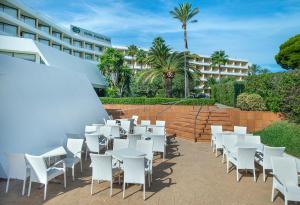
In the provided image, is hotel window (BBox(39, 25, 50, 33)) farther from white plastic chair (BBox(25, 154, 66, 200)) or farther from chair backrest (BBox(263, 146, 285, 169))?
chair backrest (BBox(263, 146, 285, 169))

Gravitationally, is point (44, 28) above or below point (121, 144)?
above

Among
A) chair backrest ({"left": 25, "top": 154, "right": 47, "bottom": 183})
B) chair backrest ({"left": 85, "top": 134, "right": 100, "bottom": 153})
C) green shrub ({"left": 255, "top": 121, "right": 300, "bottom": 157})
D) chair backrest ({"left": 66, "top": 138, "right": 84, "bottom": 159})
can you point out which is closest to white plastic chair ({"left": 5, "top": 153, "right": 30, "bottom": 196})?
chair backrest ({"left": 25, "top": 154, "right": 47, "bottom": 183})

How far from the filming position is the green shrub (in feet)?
38.1

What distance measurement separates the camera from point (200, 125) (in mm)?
17062

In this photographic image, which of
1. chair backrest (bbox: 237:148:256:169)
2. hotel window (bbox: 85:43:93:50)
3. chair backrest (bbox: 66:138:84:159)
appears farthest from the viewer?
hotel window (bbox: 85:43:93:50)

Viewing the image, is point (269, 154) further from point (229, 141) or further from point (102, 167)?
point (102, 167)

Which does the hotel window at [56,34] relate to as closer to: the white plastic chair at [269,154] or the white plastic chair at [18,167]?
the white plastic chair at [18,167]

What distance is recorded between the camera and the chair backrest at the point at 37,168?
680 centimetres

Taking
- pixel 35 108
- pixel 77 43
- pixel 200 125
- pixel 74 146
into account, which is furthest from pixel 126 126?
pixel 77 43

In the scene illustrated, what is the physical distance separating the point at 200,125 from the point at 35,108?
10226 millimetres

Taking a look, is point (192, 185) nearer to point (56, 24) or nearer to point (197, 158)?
point (197, 158)

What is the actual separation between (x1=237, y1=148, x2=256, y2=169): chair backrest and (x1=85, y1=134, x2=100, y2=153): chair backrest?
17.0ft

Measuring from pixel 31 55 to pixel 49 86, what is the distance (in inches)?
659

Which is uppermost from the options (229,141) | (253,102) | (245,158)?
(253,102)
